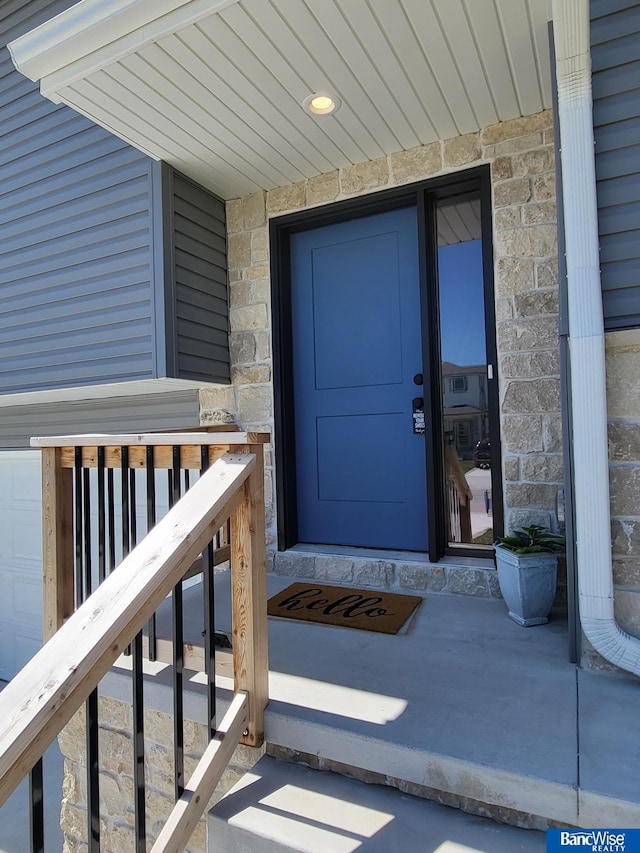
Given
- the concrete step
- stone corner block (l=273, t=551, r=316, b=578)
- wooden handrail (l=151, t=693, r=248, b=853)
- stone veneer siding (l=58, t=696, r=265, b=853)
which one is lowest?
stone veneer siding (l=58, t=696, r=265, b=853)

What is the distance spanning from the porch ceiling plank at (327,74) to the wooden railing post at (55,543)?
5.74ft

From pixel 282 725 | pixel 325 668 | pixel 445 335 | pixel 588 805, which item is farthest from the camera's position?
pixel 445 335

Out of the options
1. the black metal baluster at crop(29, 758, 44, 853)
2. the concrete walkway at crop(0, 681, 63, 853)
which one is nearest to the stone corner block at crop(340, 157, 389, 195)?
the black metal baluster at crop(29, 758, 44, 853)

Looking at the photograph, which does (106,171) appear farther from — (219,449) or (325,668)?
(325,668)

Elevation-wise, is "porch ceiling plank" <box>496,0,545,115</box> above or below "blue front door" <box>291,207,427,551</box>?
above

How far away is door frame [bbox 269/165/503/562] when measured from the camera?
2.55 m

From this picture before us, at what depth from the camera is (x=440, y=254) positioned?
109 inches

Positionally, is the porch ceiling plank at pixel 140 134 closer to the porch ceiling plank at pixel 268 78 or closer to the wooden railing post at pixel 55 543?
the porch ceiling plank at pixel 268 78

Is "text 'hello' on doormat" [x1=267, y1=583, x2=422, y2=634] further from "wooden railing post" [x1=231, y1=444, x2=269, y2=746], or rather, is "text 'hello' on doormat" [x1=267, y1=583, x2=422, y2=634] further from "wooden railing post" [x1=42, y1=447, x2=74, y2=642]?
"wooden railing post" [x1=42, y1=447, x2=74, y2=642]

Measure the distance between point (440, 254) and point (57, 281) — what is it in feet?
8.07

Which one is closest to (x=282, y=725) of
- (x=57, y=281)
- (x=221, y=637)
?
(x=221, y=637)

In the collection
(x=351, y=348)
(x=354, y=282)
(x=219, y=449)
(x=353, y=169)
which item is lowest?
(x=219, y=449)

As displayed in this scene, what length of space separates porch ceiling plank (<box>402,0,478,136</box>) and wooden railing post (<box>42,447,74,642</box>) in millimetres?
2059

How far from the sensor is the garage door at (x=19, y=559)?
5156 millimetres
